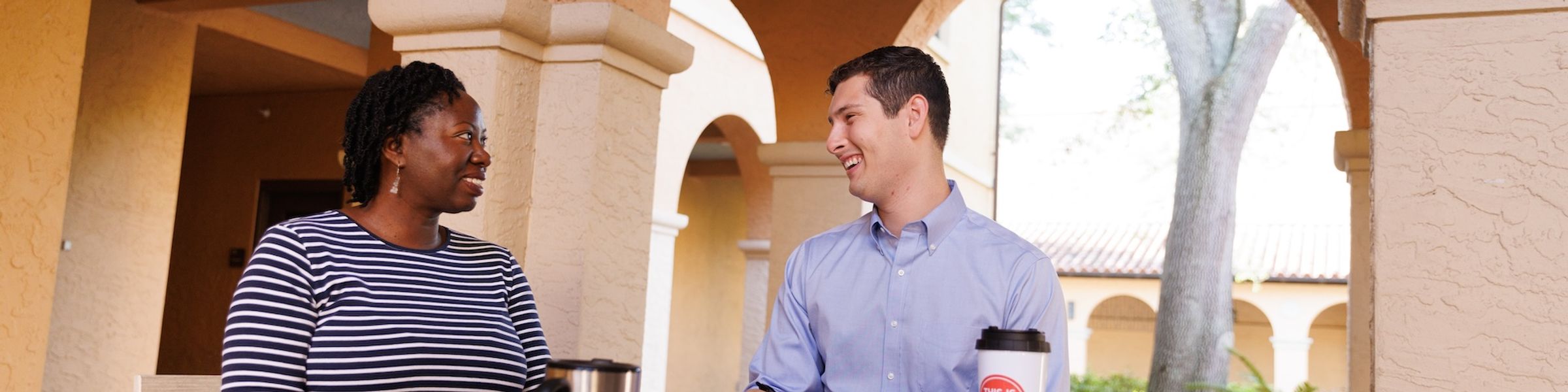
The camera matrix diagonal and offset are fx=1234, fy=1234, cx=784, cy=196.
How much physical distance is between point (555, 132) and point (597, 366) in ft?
5.95

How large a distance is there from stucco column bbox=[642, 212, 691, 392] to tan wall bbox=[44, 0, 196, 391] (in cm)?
401

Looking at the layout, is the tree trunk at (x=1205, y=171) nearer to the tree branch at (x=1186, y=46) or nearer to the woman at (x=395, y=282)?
the tree branch at (x=1186, y=46)

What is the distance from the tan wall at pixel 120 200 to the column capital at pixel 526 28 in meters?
4.22

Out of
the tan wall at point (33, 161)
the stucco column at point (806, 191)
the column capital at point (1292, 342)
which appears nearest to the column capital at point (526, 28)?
the tan wall at point (33, 161)

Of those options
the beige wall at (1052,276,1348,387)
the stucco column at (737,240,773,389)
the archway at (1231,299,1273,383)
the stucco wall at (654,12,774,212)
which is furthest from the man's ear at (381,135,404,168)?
the archway at (1231,299,1273,383)

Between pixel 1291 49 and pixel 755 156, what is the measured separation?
997 centimetres

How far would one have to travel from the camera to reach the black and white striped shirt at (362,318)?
1.83 metres

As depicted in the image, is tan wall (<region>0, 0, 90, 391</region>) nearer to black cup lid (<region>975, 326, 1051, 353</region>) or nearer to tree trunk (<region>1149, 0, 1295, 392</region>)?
black cup lid (<region>975, 326, 1051, 353</region>)

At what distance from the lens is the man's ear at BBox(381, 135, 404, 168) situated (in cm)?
214

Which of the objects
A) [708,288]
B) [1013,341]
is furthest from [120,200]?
[708,288]

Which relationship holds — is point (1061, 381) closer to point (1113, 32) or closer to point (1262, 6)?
point (1262, 6)

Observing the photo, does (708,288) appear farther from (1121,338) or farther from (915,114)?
(915,114)

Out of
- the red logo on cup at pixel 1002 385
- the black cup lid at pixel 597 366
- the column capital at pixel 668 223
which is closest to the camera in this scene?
the red logo on cup at pixel 1002 385

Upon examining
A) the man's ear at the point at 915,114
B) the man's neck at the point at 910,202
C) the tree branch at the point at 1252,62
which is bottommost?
the man's neck at the point at 910,202
